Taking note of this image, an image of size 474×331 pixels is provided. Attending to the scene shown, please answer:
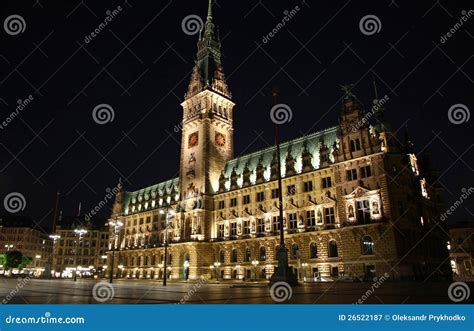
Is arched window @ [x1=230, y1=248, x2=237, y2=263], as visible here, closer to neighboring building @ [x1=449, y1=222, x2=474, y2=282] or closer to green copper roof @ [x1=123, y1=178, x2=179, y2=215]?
green copper roof @ [x1=123, y1=178, x2=179, y2=215]

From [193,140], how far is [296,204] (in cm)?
2745

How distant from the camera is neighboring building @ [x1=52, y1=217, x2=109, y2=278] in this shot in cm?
11664

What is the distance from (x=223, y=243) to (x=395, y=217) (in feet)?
96.1

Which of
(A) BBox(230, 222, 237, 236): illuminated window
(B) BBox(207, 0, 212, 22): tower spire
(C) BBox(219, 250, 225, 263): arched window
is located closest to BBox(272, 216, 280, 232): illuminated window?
(A) BBox(230, 222, 237, 236): illuminated window

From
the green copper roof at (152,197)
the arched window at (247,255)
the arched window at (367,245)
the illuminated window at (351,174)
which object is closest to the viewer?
the arched window at (367,245)

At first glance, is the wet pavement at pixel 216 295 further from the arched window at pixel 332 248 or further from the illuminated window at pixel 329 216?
the illuminated window at pixel 329 216

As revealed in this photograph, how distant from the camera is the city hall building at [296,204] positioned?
44.0 metres

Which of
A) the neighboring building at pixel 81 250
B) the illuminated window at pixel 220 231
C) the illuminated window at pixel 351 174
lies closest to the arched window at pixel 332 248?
the illuminated window at pixel 351 174

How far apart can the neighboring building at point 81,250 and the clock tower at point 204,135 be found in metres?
63.1

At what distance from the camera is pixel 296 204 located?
53406 millimetres

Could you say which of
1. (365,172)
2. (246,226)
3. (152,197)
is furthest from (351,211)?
(152,197)

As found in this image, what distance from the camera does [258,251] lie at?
185 feet

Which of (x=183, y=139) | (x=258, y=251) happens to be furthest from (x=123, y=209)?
(x=258, y=251)

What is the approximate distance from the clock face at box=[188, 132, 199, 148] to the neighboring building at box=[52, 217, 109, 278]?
63435 millimetres
